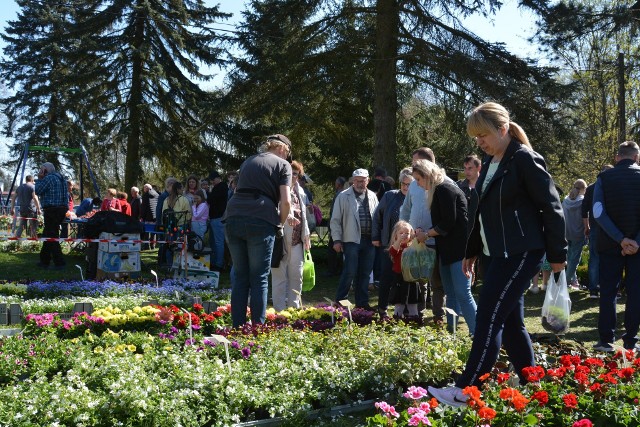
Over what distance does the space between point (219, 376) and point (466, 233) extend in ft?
10.2

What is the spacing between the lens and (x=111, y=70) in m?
25.1

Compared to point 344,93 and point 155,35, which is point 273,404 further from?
point 155,35

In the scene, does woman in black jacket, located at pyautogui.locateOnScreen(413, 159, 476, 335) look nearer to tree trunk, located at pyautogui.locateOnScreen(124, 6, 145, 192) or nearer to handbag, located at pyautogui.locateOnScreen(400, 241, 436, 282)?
handbag, located at pyautogui.locateOnScreen(400, 241, 436, 282)

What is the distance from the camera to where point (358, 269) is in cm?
939

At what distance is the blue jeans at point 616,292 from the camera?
6730 mm

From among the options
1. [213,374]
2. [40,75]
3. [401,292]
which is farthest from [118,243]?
[40,75]

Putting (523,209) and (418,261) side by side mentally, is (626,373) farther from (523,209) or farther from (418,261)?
(418,261)

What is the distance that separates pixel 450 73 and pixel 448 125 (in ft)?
3.94

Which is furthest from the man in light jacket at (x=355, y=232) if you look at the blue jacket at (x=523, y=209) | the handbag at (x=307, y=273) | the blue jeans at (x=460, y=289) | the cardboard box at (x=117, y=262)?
the cardboard box at (x=117, y=262)

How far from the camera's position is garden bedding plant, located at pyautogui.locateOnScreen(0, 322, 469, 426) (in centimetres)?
379

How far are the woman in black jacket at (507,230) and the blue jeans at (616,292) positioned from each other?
9.28ft

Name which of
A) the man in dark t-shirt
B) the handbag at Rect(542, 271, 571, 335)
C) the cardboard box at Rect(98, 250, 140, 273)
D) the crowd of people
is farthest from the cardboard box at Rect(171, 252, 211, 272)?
the handbag at Rect(542, 271, 571, 335)

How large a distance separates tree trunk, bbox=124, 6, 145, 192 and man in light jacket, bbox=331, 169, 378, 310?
16263 mm

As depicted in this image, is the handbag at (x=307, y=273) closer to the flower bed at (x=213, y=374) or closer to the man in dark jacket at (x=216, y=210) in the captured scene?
the flower bed at (x=213, y=374)
